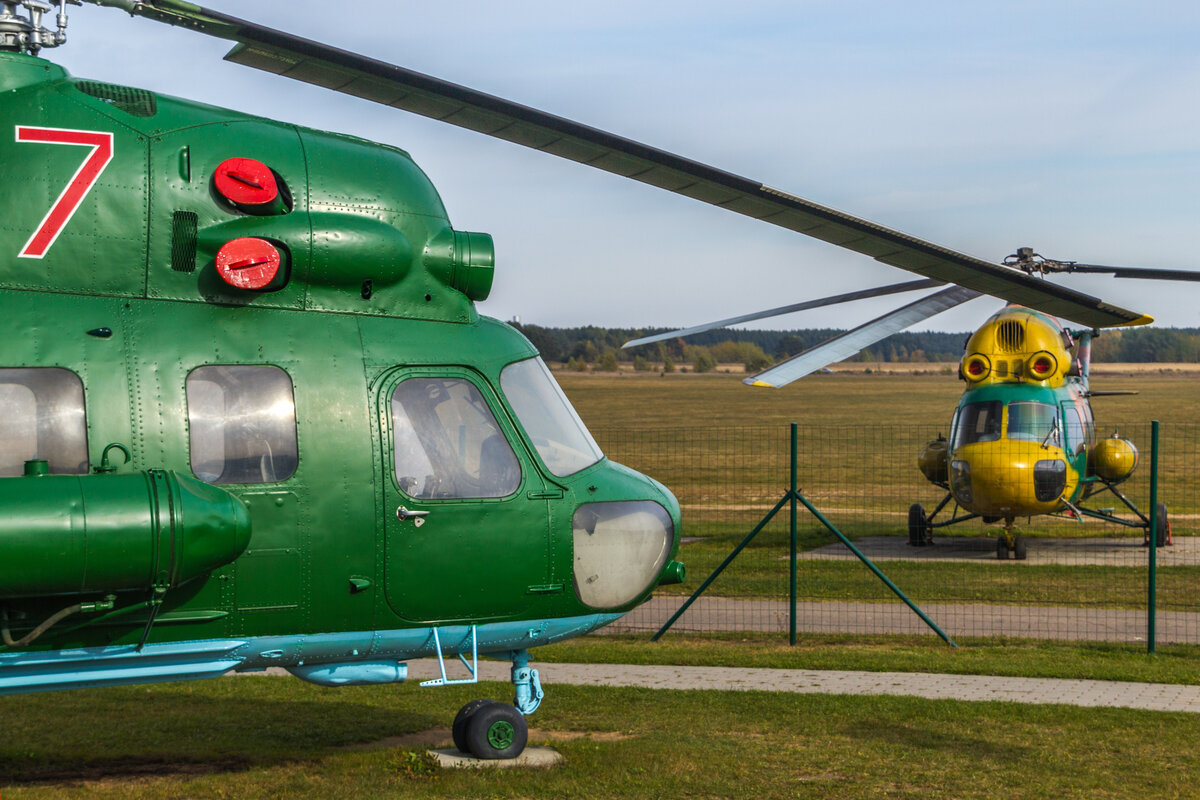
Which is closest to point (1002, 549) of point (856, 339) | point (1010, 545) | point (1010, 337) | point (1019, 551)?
point (1010, 545)

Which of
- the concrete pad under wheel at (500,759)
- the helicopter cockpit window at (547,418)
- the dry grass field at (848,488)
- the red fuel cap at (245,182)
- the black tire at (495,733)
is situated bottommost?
the dry grass field at (848,488)

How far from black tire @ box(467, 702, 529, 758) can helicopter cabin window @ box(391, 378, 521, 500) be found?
1.48 m

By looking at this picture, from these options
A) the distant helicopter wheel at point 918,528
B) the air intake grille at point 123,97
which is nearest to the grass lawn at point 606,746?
the air intake grille at point 123,97

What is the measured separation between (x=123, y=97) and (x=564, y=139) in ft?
7.76

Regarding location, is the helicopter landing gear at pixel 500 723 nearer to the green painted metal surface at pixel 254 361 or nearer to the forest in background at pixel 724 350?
the green painted metal surface at pixel 254 361

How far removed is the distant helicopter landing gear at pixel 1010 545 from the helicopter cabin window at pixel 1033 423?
1373 mm

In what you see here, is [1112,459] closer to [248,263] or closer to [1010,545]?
[1010,545]

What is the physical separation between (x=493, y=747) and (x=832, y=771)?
2.09 meters

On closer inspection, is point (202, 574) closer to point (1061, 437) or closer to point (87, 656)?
point (87, 656)

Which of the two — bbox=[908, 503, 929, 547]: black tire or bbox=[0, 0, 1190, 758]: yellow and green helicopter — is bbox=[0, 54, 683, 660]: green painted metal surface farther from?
bbox=[908, 503, 929, 547]: black tire

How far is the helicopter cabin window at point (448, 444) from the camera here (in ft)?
22.1

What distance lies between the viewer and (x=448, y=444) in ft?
22.7

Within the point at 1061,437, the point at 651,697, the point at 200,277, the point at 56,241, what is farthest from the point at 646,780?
the point at 1061,437

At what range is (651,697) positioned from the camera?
31.4 feet
